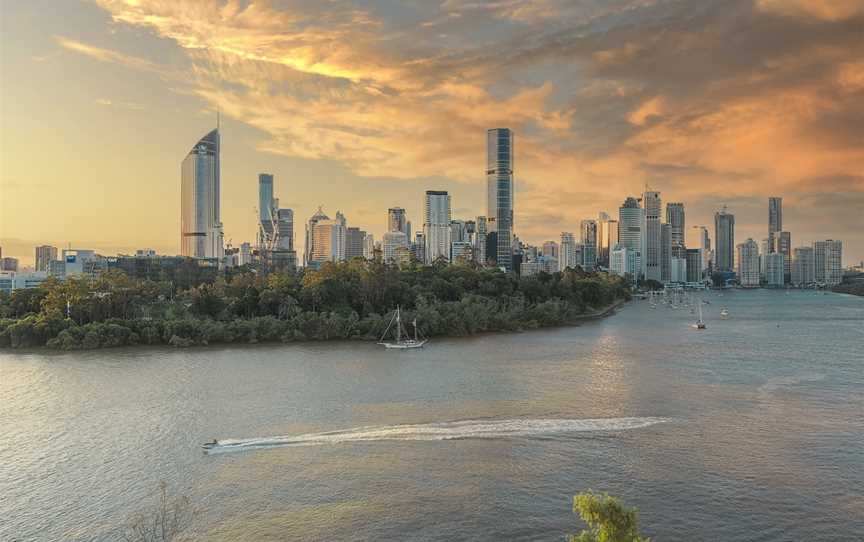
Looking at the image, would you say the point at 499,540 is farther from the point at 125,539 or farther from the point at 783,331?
the point at 783,331

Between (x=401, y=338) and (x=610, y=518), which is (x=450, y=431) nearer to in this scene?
(x=610, y=518)

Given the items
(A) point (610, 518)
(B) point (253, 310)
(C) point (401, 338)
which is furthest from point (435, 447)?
(B) point (253, 310)

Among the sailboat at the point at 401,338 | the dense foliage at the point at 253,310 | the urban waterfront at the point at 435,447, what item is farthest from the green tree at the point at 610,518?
the dense foliage at the point at 253,310

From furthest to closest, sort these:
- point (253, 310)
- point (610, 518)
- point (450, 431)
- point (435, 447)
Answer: point (253, 310) < point (450, 431) < point (435, 447) < point (610, 518)

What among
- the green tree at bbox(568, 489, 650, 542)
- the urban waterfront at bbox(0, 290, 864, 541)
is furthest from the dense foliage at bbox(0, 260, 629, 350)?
the green tree at bbox(568, 489, 650, 542)

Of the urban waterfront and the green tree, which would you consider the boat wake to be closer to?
the urban waterfront
